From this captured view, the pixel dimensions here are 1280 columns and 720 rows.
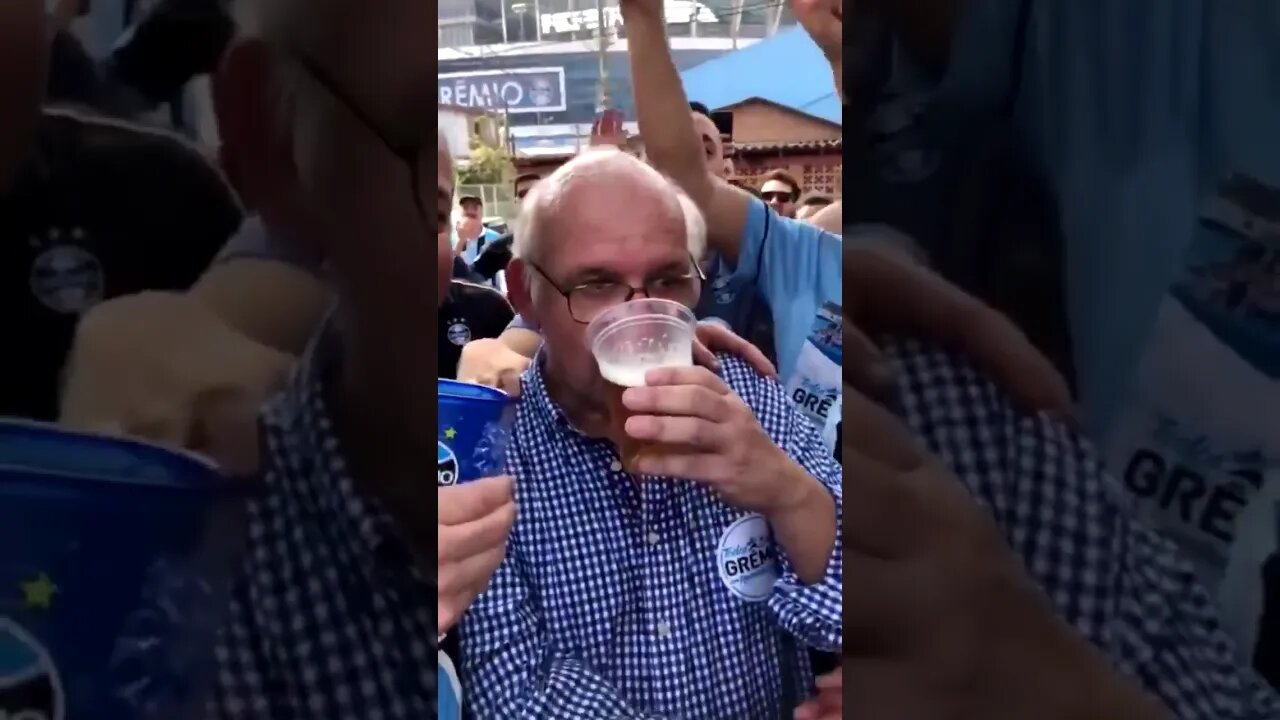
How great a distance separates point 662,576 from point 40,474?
62 cm

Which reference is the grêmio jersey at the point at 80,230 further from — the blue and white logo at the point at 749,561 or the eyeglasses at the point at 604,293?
the blue and white logo at the point at 749,561

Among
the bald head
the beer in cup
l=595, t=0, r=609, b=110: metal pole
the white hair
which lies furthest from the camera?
l=595, t=0, r=609, b=110: metal pole

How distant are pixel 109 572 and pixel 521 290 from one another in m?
0.50

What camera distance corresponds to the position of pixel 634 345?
3.32ft

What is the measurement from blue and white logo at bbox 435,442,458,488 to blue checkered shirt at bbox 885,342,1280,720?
418mm

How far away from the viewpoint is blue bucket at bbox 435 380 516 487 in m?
1.01

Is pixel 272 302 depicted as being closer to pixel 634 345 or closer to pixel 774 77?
pixel 634 345

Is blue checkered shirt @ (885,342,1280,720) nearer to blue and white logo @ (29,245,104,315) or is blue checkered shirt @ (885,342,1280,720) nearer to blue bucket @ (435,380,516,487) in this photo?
blue bucket @ (435,380,516,487)

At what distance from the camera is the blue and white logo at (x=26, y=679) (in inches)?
35.9

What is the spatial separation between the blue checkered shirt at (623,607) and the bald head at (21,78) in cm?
55

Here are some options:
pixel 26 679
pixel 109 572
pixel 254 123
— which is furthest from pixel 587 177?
pixel 26 679

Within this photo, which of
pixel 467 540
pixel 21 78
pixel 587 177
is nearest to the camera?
pixel 21 78

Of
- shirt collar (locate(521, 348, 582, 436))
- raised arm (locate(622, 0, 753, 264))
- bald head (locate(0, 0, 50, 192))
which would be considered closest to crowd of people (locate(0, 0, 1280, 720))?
bald head (locate(0, 0, 50, 192))

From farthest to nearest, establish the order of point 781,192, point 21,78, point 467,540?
1. point 781,192
2. point 467,540
3. point 21,78
